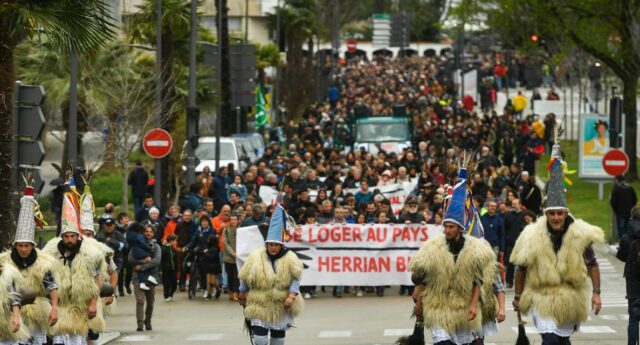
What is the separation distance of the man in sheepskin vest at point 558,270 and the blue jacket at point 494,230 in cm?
1143

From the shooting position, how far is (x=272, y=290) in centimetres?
1571

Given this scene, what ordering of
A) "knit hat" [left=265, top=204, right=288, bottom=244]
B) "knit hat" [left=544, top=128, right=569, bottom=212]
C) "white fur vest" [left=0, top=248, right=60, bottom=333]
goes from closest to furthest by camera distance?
"knit hat" [left=544, top=128, right=569, bottom=212], "white fur vest" [left=0, top=248, right=60, bottom=333], "knit hat" [left=265, top=204, right=288, bottom=244]

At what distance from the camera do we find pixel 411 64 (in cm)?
11550

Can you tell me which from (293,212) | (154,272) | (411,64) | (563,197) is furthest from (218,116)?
(411,64)

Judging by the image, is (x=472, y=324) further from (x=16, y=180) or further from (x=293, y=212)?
(x=293, y=212)

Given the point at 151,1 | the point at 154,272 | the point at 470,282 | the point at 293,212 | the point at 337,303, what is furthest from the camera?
the point at 151,1

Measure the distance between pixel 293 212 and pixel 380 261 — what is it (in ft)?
10.6

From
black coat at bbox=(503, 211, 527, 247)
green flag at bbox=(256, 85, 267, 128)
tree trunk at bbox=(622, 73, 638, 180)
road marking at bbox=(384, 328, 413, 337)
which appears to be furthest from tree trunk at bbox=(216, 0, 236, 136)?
road marking at bbox=(384, 328, 413, 337)

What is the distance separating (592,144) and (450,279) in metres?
23.1

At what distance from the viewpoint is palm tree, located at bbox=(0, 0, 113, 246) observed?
58.9 ft

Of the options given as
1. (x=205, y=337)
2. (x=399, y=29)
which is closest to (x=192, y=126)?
(x=205, y=337)

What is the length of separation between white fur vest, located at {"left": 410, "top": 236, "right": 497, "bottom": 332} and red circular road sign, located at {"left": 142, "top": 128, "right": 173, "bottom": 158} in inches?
702

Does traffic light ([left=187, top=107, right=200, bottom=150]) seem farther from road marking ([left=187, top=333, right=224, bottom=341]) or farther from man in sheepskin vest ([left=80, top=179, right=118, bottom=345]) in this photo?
man in sheepskin vest ([left=80, top=179, right=118, bottom=345])

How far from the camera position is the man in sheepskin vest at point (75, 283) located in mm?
15352
